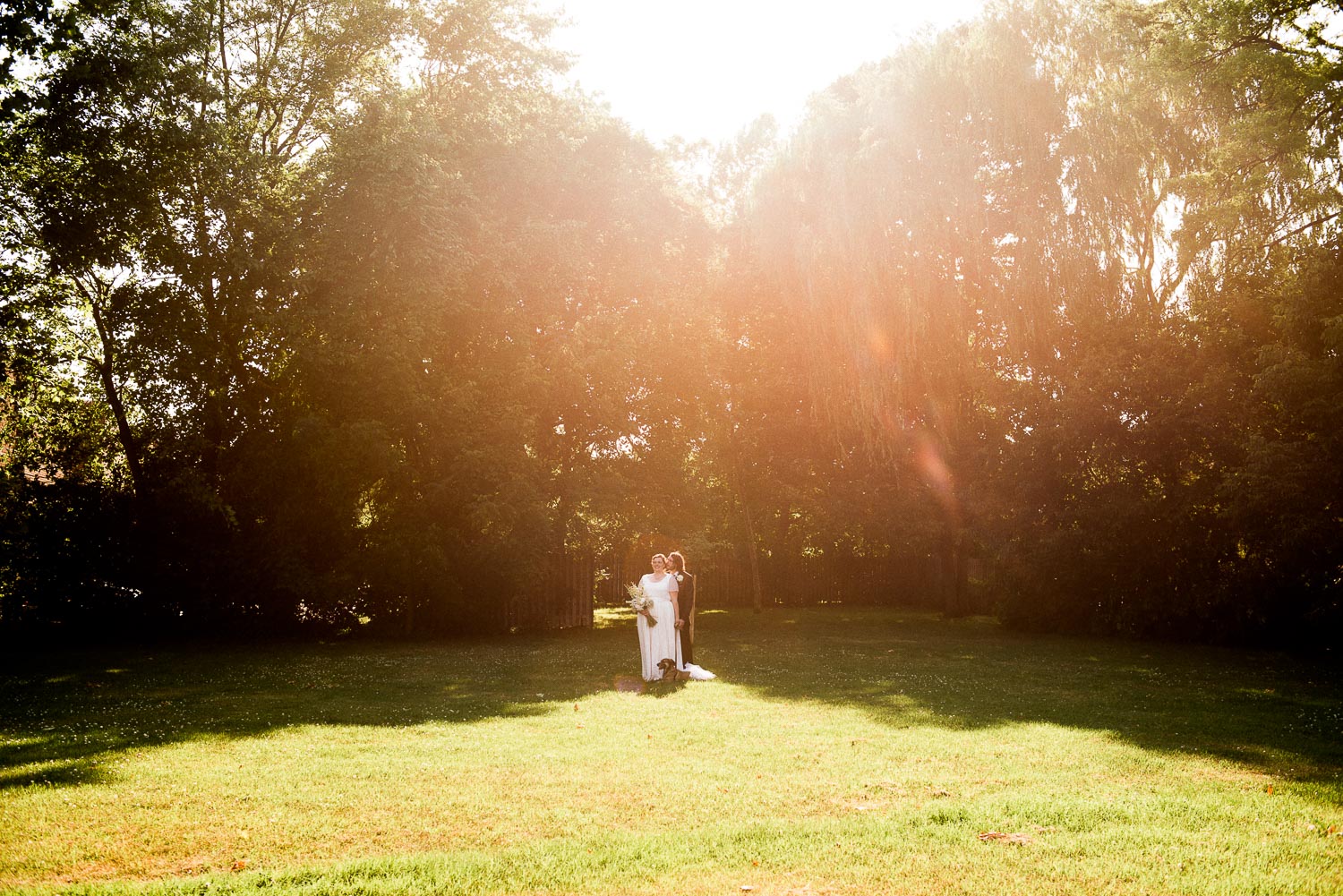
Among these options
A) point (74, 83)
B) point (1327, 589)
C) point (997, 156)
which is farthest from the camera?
point (997, 156)

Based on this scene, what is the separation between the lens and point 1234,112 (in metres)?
20.0

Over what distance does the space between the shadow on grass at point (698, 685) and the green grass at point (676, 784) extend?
10 centimetres

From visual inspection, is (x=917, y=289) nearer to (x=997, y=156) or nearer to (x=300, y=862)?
(x=997, y=156)

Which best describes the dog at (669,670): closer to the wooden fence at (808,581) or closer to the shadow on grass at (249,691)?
the shadow on grass at (249,691)

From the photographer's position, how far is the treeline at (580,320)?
21.2 m

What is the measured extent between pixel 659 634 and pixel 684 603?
2.26ft

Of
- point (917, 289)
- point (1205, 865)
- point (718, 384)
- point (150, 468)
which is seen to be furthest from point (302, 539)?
point (1205, 865)

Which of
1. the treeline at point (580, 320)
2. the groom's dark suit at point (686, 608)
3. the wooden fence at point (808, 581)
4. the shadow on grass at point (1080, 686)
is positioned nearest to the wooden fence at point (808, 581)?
the wooden fence at point (808, 581)

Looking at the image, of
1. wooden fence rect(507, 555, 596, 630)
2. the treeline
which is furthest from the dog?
wooden fence rect(507, 555, 596, 630)

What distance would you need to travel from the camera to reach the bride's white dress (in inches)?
617

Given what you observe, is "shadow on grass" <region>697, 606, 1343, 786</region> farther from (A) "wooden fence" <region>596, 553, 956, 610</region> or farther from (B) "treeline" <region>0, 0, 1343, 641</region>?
(A) "wooden fence" <region>596, 553, 956, 610</region>

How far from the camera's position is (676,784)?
802 cm

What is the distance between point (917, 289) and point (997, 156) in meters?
4.02

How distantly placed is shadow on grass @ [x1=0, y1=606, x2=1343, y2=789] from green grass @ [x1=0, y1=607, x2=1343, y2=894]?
0.10 m
